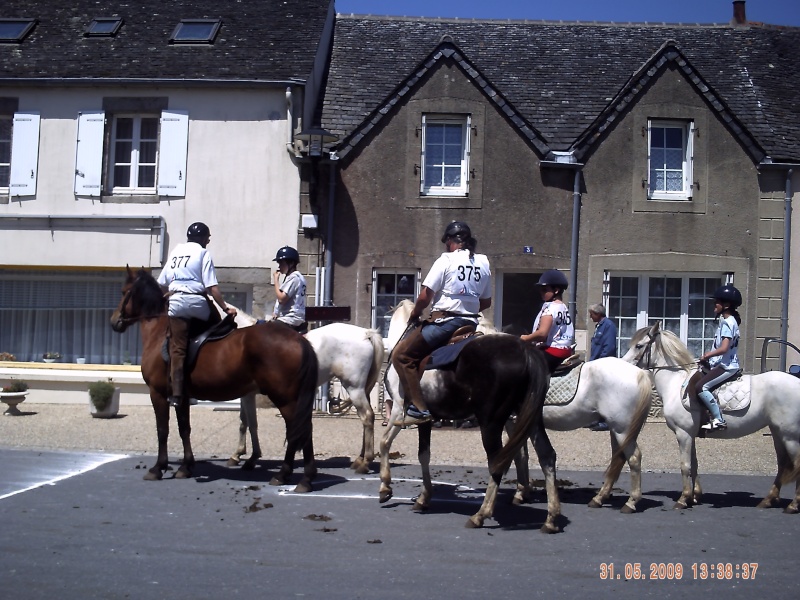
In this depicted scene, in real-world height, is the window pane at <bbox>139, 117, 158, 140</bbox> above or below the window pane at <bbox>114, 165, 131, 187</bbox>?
above

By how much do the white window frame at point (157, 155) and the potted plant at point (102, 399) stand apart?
365cm

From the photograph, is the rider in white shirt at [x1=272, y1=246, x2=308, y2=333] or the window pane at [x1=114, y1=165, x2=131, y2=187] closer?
the rider in white shirt at [x1=272, y1=246, x2=308, y2=333]

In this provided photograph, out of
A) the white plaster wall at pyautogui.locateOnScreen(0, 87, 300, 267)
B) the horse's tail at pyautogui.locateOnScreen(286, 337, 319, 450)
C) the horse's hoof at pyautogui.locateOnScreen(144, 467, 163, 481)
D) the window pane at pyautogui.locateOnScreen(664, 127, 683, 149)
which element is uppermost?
the window pane at pyautogui.locateOnScreen(664, 127, 683, 149)

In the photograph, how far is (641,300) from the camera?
51.4 feet

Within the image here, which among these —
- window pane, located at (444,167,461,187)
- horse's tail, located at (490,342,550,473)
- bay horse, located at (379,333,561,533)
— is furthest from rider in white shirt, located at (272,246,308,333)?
window pane, located at (444,167,461,187)

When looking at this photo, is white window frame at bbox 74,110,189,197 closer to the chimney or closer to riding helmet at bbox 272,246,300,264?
riding helmet at bbox 272,246,300,264

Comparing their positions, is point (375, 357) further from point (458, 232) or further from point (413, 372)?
point (458, 232)

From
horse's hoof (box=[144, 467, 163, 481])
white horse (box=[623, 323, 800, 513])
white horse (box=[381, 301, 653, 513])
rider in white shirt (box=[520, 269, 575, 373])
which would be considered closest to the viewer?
rider in white shirt (box=[520, 269, 575, 373])

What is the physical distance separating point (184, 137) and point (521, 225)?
6045 millimetres

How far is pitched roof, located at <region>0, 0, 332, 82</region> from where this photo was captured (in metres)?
15.5

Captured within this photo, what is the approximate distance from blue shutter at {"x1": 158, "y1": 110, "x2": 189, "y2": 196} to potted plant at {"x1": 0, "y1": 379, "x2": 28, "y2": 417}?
3.97 meters

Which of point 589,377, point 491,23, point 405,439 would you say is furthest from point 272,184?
point 589,377

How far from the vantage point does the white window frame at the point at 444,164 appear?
15.5m

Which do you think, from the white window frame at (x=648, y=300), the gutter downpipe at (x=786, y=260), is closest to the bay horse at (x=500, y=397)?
the white window frame at (x=648, y=300)
